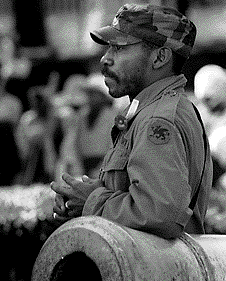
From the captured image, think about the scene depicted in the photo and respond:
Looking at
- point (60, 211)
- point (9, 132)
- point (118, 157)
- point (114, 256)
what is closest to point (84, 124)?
point (9, 132)

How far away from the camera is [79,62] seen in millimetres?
10914

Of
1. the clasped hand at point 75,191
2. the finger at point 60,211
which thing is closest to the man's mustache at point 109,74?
the clasped hand at point 75,191

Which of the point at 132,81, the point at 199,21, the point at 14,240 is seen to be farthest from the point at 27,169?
the point at 132,81

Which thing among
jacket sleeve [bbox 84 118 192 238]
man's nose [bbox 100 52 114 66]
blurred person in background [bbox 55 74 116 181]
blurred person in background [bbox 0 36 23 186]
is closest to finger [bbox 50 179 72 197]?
jacket sleeve [bbox 84 118 192 238]

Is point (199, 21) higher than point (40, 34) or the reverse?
higher

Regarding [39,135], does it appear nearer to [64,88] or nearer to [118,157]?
[64,88]

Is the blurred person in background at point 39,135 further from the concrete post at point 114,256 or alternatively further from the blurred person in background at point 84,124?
the concrete post at point 114,256

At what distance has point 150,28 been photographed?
3812 mm

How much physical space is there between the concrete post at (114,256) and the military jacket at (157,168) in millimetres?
90

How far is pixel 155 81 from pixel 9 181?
684 centimetres

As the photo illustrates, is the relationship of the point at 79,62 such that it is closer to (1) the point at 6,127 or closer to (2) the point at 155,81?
(1) the point at 6,127

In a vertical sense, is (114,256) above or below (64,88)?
above

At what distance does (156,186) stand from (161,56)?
612 millimetres

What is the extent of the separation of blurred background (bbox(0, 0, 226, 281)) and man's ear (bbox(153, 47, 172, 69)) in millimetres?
4331
